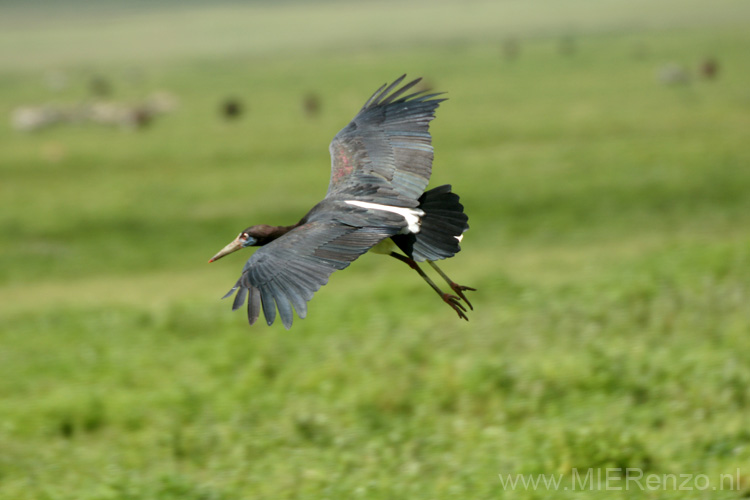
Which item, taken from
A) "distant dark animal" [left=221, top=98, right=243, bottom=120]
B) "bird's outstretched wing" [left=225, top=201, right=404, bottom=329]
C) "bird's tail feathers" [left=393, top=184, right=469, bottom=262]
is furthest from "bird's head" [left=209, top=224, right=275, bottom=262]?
"distant dark animal" [left=221, top=98, right=243, bottom=120]

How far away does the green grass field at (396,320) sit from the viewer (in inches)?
357

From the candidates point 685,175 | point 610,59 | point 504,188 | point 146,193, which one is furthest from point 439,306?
point 610,59

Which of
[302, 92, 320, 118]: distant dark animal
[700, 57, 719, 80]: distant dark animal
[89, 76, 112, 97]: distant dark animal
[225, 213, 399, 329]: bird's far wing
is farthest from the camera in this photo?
[89, 76, 112, 97]: distant dark animal

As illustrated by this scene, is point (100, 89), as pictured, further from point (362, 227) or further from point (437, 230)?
point (362, 227)

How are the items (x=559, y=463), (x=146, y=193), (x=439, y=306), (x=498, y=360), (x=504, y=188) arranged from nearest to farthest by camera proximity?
(x=559, y=463)
(x=498, y=360)
(x=439, y=306)
(x=504, y=188)
(x=146, y=193)

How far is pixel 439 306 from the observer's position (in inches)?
545

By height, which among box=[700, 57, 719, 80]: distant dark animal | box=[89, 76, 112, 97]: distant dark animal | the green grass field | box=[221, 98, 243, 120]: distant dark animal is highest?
box=[89, 76, 112, 97]: distant dark animal

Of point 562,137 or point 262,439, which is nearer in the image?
point 262,439

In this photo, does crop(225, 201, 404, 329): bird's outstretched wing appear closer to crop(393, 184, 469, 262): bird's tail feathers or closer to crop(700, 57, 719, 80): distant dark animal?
crop(393, 184, 469, 262): bird's tail feathers

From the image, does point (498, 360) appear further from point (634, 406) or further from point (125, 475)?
point (125, 475)

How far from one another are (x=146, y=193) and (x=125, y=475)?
16425mm

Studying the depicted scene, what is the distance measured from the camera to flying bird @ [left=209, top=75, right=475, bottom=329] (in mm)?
4031

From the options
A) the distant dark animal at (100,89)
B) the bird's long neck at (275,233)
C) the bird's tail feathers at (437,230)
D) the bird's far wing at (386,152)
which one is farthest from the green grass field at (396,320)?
the distant dark animal at (100,89)

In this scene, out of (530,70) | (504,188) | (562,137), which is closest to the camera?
(504,188)
